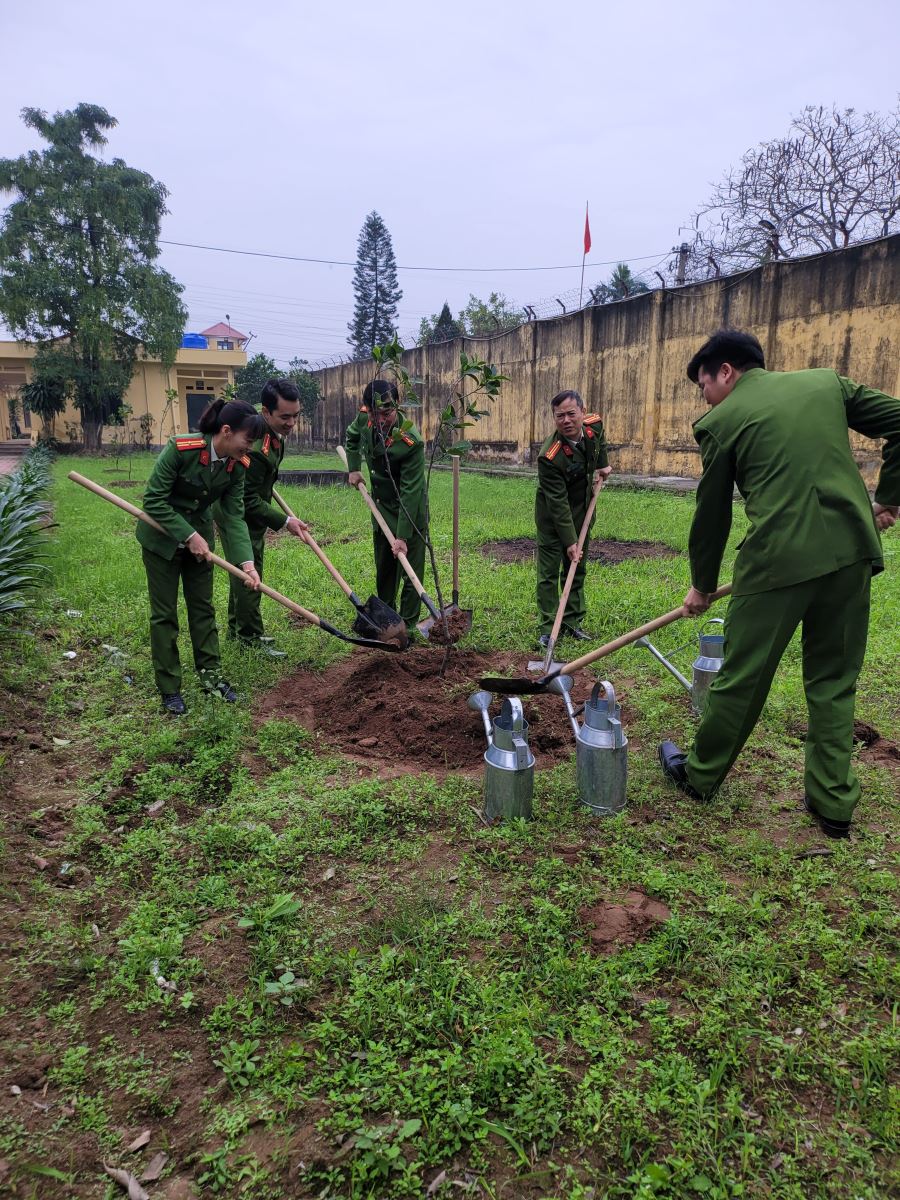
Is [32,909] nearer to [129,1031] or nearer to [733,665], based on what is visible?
[129,1031]

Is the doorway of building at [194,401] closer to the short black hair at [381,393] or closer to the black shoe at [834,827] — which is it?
the short black hair at [381,393]

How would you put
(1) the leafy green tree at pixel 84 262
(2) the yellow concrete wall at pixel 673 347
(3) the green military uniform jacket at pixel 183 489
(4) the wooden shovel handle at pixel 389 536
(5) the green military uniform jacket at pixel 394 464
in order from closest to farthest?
(3) the green military uniform jacket at pixel 183 489
(4) the wooden shovel handle at pixel 389 536
(5) the green military uniform jacket at pixel 394 464
(2) the yellow concrete wall at pixel 673 347
(1) the leafy green tree at pixel 84 262

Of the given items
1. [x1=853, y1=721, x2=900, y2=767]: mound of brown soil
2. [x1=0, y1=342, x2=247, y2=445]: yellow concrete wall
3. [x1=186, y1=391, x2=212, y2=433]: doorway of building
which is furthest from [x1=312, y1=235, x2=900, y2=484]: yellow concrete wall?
[x1=186, y1=391, x2=212, y2=433]: doorway of building

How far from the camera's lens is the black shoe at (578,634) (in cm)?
535

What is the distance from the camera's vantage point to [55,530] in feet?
33.0

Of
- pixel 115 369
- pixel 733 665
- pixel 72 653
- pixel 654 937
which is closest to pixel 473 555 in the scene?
→ pixel 72 653

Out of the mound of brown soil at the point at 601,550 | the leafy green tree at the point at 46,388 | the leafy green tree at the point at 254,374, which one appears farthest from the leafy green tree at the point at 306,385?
the mound of brown soil at the point at 601,550

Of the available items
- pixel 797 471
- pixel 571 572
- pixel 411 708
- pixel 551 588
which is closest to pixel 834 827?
pixel 797 471

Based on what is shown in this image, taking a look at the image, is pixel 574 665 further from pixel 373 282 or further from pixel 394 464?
pixel 373 282

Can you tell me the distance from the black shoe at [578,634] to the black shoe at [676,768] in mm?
1854

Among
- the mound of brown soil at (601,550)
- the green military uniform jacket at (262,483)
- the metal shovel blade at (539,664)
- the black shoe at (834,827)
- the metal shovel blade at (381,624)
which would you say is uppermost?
the green military uniform jacket at (262,483)

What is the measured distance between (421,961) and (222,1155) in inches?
28.5

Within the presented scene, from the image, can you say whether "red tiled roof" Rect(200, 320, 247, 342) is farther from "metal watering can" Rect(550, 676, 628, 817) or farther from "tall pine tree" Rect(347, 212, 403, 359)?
"metal watering can" Rect(550, 676, 628, 817)

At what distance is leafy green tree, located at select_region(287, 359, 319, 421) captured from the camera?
1425 inches
